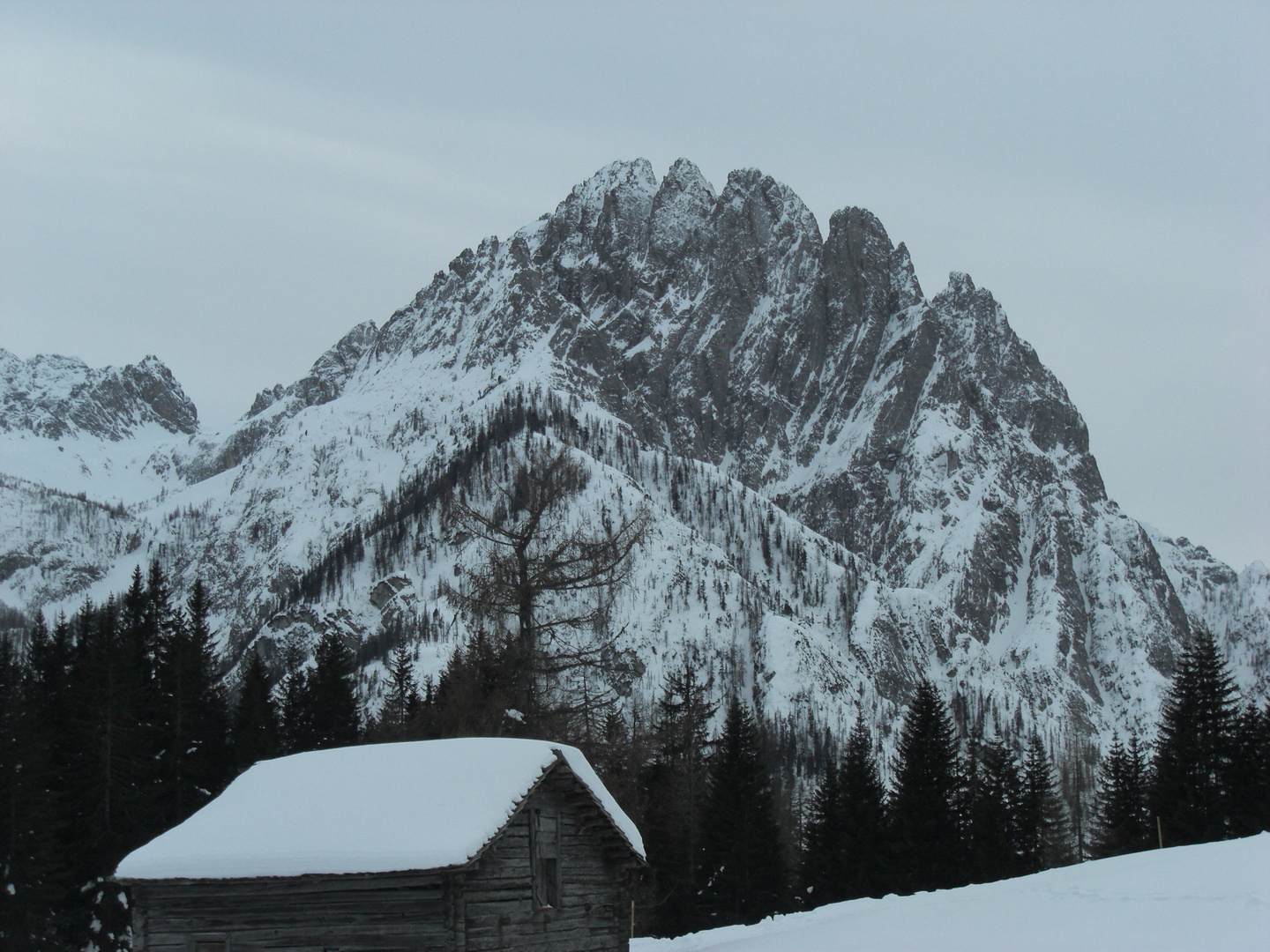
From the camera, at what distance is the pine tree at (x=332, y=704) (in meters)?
54.1

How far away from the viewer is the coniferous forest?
4275cm

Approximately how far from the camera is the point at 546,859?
2402 cm

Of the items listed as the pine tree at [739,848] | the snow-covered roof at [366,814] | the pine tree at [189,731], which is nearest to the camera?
the snow-covered roof at [366,814]

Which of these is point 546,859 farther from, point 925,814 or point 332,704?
point 332,704

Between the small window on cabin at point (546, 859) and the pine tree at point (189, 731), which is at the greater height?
the pine tree at point (189, 731)

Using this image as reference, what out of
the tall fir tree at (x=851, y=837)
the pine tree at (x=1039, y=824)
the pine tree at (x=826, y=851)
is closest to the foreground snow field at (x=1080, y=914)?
the pine tree at (x=1039, y=824)

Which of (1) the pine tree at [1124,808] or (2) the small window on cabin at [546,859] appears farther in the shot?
(1) the pine tree at [1124,808]

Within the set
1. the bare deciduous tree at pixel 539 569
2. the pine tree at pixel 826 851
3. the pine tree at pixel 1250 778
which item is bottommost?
the pine tree at pixel 826 851

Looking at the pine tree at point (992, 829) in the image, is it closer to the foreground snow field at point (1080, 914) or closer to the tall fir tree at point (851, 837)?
the tall fir tree at point (851, 837)

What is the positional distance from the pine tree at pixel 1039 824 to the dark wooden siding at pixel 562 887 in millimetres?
30913

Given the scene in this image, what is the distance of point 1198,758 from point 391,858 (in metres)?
41.3

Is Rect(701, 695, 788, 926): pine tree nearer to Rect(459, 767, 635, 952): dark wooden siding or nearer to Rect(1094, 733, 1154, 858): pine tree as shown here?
Rect(1094, 733, 1154, 858): pine tree

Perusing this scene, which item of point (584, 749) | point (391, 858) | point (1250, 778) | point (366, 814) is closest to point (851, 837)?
point (1250, 778)

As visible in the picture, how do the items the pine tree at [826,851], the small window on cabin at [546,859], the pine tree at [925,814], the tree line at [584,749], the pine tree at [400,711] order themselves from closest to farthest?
the small window on cabin at [546,859], the tree line at [584,749], the pine tree at [400,711], the pine tree at [925,814], the pine tree at [826,851]
